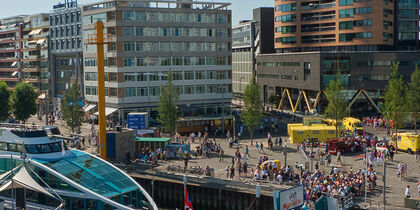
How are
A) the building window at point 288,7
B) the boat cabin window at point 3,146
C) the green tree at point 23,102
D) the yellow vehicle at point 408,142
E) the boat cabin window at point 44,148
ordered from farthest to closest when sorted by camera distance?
the building window at point 288,7, the green tree at point 23,102, the yellow vehicle at point 408,142, the boat cabin window at point 3,146, the boat cabin window at point 44,148

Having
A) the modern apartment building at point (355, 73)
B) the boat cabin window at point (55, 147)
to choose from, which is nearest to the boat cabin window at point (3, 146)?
the boat cabin window at point (55, 147)

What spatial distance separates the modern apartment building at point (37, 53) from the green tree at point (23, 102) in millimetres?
25596

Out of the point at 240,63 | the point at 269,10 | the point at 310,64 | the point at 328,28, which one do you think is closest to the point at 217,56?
the point at 310,64

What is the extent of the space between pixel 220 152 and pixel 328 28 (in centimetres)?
5407

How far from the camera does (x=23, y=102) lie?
3322 inches

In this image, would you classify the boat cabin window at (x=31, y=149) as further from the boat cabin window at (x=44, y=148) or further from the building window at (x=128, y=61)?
the building window at (x=128, y=61)

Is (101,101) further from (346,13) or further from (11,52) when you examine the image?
(11,52)

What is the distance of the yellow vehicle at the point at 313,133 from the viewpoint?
2427 inches

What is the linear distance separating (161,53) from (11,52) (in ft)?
207

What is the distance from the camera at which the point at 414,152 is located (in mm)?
55406

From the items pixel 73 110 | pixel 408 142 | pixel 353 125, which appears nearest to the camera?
pixel 408 142

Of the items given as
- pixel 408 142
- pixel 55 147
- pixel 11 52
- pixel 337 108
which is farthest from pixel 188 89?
pixel 11 52

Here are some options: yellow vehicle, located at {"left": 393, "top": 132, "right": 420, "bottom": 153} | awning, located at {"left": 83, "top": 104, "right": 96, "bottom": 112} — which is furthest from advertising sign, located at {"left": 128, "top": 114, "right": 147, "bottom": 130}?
yellow vehicle, located at {"left": 393, "top": 132, "right": 420, "bottom": 153}

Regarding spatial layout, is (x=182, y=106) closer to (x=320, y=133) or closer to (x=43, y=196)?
(x=320, y=133)
